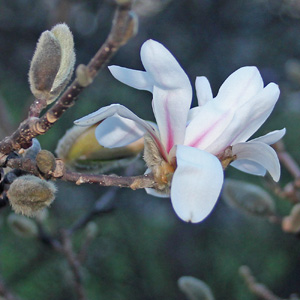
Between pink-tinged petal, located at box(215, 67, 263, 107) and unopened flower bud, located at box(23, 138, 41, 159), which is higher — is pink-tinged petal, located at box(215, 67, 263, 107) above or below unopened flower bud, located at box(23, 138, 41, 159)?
above

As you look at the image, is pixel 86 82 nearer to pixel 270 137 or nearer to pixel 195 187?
pixel 195 187

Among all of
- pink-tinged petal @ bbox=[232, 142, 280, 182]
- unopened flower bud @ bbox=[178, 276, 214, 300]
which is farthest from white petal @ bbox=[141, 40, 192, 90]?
unopened flower bud @ bbox=[178, 276, 214, 300]

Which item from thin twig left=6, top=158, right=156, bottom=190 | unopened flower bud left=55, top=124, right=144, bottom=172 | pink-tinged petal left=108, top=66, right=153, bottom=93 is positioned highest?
pink-tinged petal left=108, top=66, right=153, bottom=93

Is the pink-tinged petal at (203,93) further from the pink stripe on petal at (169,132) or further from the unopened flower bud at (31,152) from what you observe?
the unopened flower bud at (31,152)

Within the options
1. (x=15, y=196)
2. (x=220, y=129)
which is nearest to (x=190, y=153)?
(x=220, y=129)

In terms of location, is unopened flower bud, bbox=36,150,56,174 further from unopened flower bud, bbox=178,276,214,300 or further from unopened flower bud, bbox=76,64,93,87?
unopened flower bud, bbox=178,276,214,300

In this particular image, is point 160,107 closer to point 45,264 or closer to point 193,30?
point 45,264
